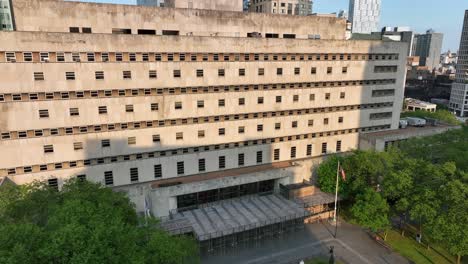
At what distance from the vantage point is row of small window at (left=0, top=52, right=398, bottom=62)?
3741 centimetres

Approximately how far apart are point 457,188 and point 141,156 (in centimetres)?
3891

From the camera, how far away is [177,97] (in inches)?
1747

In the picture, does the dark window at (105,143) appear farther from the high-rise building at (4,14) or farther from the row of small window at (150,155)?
the high-rise building at (4,14)

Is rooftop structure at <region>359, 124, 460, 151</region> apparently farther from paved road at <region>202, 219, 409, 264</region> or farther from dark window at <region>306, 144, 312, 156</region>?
paved road at <region>202, 219, 409, 264</region>

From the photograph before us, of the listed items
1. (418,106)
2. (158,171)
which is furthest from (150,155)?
(418,106)

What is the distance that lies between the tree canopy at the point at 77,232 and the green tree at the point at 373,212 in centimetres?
2160

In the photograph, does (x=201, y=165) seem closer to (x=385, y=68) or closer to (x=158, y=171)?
(x=158, y=171)

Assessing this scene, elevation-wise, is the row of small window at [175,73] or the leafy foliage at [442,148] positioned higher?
the row of small window at [175,73]

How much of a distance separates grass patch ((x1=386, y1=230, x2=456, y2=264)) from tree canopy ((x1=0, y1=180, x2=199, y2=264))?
1028 inches

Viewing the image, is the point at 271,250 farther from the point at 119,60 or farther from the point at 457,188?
the point at 119,60

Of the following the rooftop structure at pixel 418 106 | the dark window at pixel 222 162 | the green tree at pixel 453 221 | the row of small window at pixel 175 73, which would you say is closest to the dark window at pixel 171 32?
the row of small window at pixel 175 73

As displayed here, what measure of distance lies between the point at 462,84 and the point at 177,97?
15508 cm

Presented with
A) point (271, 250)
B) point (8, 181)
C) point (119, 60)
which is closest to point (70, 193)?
point (8, 181)

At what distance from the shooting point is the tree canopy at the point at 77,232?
781 inches
